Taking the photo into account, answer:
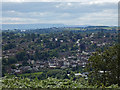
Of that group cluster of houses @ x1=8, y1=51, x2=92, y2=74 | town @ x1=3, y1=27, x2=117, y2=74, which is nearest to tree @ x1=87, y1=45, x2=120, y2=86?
cluster of houses @ x1=8, y1=51, x2=92, y2=74

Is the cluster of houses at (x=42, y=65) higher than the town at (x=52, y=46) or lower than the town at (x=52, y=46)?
lower

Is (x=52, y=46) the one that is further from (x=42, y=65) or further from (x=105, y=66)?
(x=105, y=66)

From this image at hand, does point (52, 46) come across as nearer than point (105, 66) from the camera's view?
No

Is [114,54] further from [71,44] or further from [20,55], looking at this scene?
[71,44]

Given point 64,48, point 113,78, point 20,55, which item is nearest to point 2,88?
point 113,78

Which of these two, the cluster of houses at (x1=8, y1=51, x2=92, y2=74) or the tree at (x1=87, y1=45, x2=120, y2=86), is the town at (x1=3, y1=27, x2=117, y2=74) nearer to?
the cluster of houses at (x1=8, y1=51, x2=92, y2=74)

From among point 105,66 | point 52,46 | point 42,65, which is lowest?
point 42,65

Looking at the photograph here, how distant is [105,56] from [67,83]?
274 centimetres

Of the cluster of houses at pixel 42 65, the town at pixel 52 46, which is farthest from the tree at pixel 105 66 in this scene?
the town at pixel 52 46

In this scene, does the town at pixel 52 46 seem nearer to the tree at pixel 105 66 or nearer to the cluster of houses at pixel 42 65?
the cluster of houses at pixel 42 65

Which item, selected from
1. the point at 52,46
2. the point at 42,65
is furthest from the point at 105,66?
the point at 52,46

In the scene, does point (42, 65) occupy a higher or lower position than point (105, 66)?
lower

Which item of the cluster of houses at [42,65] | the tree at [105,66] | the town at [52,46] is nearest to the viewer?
the tree at [105,66]

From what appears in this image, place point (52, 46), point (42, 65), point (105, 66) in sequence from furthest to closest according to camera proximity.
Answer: point (52, 46) → point (42, 65) → point (105, 66)
